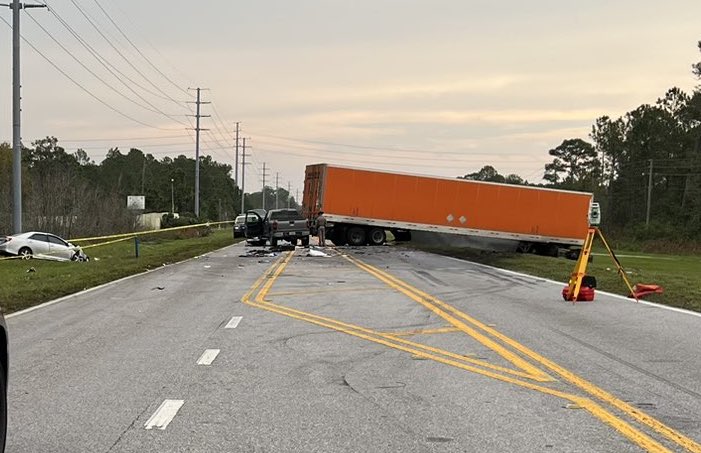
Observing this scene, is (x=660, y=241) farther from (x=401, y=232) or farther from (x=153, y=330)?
(x=153, y=330)

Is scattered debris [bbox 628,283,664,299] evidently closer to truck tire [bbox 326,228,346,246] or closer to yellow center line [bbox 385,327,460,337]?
yellow center line [bbox 385,327,460,337]

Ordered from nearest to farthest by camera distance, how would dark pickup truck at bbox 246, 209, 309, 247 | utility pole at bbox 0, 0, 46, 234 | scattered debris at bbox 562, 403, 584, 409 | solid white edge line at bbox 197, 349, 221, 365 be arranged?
1. scattered debris at bbox 562, 403, 584, 409
2. solid white edge line at bbox 197, 349, 221, 365
3. utility pole at bbox 0, 0, 46, 234
4. dark pickup truck at bbox 246, 209, 309, 247

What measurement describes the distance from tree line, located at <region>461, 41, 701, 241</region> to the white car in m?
59.0

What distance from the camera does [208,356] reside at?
8.70 m

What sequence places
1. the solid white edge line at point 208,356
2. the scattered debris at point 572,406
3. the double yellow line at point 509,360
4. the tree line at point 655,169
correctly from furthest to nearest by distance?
the tree line at point 655,169 → the solid white edge line at point 208,356 → the scattered debris at point 572,406 → the double yellow line at point 509,360

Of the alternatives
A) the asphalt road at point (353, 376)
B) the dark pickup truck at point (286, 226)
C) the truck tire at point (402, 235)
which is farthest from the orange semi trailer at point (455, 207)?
the asphalt road at point (353, 376)

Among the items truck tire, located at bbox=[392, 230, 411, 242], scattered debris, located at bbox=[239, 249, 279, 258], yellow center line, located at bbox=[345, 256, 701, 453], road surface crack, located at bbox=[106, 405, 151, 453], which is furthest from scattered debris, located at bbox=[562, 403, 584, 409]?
truck tire, located at bbox=[392, 230, 411, 242]

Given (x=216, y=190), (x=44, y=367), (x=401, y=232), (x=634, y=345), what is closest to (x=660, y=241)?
(x=401, y=232)

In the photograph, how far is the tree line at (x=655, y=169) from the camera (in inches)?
3068

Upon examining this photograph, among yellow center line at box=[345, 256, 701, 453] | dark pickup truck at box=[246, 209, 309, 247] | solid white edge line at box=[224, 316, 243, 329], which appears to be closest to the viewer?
yellow center line at box=[345, 256, 701, 453]

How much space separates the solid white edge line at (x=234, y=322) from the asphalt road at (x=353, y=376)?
0.07 metres

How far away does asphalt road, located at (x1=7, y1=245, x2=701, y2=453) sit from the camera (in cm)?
552

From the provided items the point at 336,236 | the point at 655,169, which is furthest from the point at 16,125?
the point at 655,169

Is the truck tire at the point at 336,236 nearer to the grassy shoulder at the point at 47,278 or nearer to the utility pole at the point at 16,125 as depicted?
the grassy shoulder at the point at 47,278
